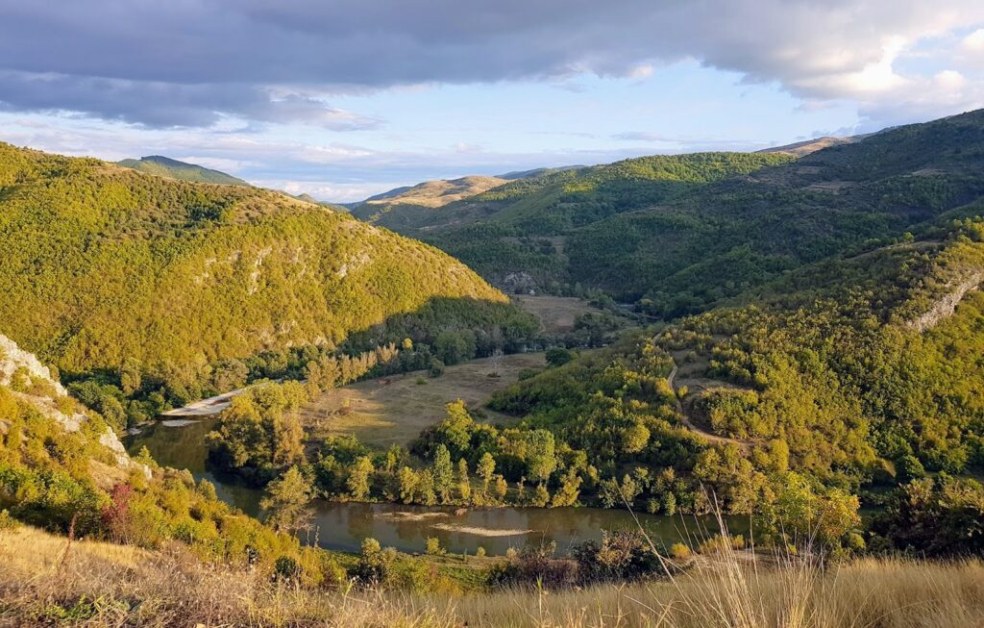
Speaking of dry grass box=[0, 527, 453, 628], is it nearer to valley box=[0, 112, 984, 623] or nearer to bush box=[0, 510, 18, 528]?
valley box=[0, 112, 984, 623]

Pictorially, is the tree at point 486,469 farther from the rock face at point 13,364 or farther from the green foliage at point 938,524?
the rock face at point 13,364

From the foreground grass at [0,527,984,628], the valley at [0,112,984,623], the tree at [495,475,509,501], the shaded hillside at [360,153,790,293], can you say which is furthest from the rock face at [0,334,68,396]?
the shaded hillside at [360,153,790,293]

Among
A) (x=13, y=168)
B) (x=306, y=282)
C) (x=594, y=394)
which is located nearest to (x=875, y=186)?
(x=594, y=394)

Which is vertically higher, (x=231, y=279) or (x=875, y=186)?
(x=875, y=186)

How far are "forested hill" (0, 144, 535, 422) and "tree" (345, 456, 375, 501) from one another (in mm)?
24166

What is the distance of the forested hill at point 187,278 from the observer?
5394 centimetres

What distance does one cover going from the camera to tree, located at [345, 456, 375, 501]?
33750 millimetres

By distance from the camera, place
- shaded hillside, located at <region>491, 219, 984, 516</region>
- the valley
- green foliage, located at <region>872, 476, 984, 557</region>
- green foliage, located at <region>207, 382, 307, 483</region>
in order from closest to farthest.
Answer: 1. green foliage, located at <region>872, 476, 984, 557</region>
2. the valley
3. shaded hillside, located at <region>491, 219, 984, 516</region>
4. green foliage, located at <region>207, 382, 307, 483</region>

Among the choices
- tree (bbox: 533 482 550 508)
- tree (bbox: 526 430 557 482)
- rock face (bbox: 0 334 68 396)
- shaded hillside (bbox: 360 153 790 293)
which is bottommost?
tree (bbox: 533 482 550 508)

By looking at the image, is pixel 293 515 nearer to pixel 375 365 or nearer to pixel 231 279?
pixel 375 365

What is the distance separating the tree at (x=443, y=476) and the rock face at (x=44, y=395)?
1380 centimetres

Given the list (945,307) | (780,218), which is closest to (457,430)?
(945,307)

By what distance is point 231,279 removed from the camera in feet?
212

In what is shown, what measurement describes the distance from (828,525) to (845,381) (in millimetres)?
19222
